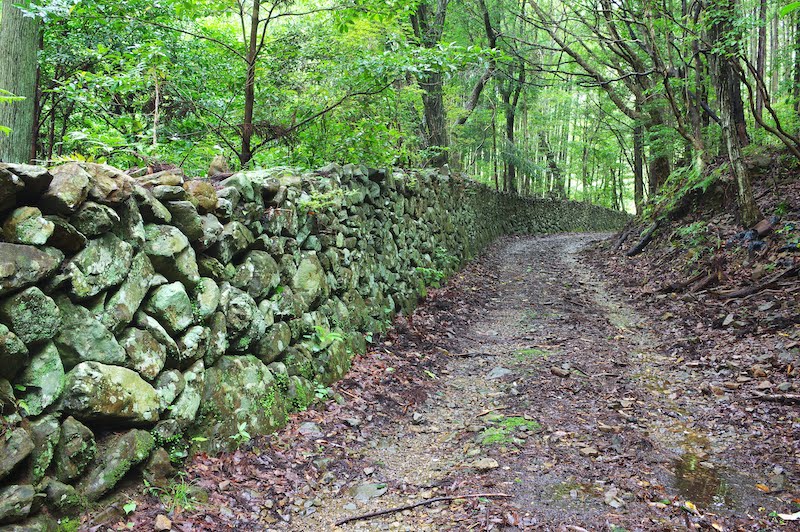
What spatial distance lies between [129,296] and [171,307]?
321 millimetres

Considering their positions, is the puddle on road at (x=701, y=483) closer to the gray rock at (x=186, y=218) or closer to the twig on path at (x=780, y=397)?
the twig on path at (x=780, y=397)

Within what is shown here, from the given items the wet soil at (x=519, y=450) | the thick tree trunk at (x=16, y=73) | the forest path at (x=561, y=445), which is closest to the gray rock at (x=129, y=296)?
the wet soil at (x=519, y=450)

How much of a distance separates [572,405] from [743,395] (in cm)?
149

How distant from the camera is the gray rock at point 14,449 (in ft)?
7.24

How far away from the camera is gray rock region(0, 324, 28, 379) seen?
90.1 inches

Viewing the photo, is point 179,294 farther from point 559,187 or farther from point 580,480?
point 559,187

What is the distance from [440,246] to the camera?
406 inches

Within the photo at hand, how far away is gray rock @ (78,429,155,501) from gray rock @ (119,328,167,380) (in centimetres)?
35

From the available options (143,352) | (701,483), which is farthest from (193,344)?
(701,483)

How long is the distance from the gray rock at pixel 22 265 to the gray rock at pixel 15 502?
874mm

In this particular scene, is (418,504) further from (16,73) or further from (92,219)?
(16,73)

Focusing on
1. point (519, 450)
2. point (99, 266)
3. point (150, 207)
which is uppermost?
point (150, 207)

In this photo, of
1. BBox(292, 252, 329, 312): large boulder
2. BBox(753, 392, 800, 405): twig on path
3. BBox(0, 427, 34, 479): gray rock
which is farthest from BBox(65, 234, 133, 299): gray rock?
BBox(753, 392, 800, 405): twig on path

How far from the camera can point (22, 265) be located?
Result: 94.3 inches
